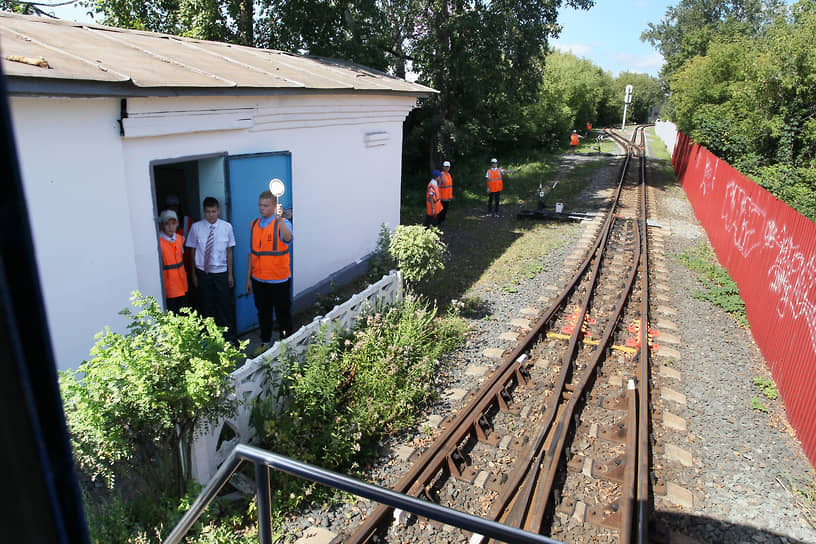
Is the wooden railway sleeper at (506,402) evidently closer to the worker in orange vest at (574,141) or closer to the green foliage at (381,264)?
the green foliage at (381,264)

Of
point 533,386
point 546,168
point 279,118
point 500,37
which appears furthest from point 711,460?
point 546,168

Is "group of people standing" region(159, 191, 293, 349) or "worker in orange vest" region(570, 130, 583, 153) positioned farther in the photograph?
"worker in orange vest" region(570, 130, 583, 153)

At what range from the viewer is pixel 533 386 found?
22.6 ft

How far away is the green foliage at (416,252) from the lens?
872 cm

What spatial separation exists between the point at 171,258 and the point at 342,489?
5.08 m

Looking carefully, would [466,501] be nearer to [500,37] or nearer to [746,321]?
[746,321]

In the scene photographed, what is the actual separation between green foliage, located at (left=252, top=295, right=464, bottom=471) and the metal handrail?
275 centimetres

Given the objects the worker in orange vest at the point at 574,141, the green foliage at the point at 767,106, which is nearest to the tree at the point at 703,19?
the worker in orange vest at the point at 574,141

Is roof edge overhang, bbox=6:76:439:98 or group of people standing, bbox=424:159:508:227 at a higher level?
roof edge overhang, bbox=6:76:439:98

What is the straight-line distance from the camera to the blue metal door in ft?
23.2

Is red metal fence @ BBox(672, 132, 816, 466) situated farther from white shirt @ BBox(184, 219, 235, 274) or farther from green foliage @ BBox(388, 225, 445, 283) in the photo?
white shirt @ BBox(184, 219, 235, 274)

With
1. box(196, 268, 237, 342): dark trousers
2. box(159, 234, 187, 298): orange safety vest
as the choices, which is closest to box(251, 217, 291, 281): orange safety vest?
box(196, 268, 237, 342): dark trousers

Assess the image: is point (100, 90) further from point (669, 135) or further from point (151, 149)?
point (669, 135)

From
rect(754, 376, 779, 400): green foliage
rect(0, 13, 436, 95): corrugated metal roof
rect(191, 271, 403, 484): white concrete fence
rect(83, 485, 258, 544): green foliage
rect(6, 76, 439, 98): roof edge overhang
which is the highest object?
rect(0, 13, 436, 95): corrugated metal roof
